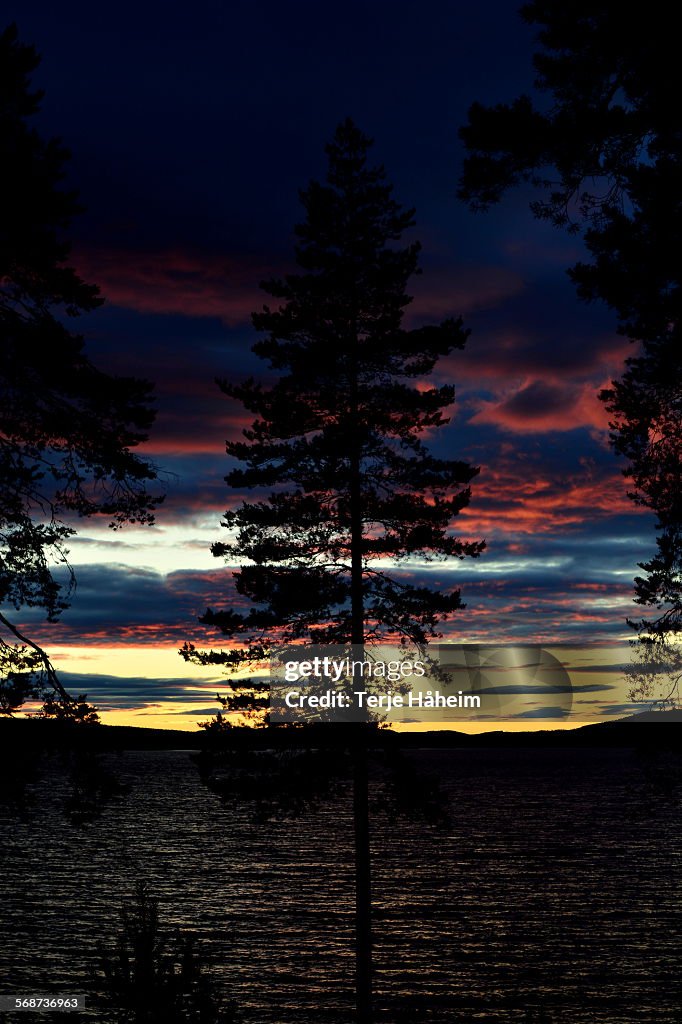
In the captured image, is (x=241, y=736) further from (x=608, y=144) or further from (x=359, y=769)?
(x=608, y=144)

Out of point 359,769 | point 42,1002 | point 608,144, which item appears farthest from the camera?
point 42,1002

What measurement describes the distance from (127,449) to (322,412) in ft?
30.9

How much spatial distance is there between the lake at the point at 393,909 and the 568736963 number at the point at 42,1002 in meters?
0.67

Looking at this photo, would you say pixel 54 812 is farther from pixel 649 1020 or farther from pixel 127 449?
pixel 127 449

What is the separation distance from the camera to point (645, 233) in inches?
522

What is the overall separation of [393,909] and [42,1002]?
20891 millimetres

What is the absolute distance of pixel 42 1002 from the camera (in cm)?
3328

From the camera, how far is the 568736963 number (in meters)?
32.8

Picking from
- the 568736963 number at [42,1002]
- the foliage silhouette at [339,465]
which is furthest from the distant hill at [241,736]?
the 568736963 number at [42,1002]

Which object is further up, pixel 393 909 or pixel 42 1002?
pixel 393 909

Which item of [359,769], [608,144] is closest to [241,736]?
[359,769]

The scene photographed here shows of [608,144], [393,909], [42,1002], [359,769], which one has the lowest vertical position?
[42,1002]

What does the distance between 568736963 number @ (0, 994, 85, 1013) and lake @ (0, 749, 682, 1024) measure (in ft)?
2.20

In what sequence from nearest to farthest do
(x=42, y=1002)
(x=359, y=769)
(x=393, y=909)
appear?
1. (x=359, y=769)
2. (x=42, y=1002)
3. (x=393, y=909)
